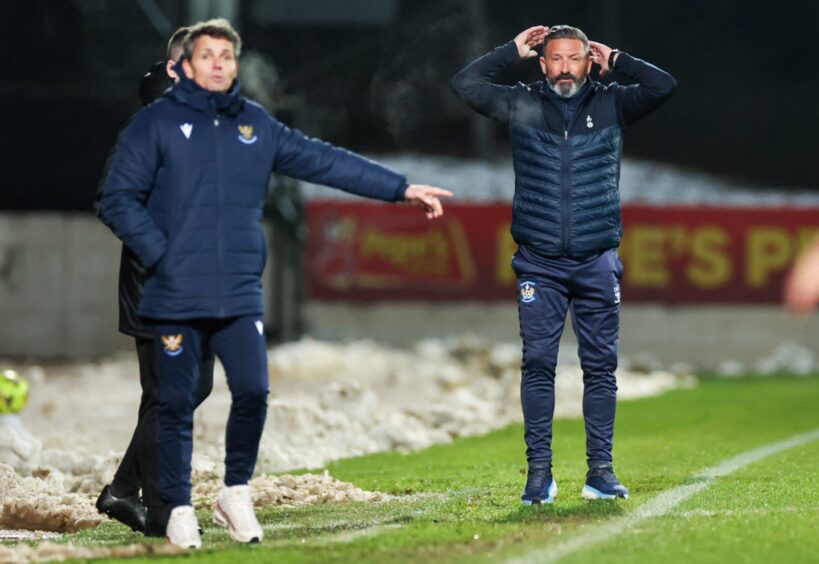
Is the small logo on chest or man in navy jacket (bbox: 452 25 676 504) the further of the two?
man in navy jacket (bbox: 452 25 676 504)

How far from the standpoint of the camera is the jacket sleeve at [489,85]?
7980mm

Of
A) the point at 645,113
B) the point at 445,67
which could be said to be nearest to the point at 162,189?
the point at 645,113

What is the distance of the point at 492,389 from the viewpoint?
16.5 m

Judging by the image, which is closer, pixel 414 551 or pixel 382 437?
pixel 414 551

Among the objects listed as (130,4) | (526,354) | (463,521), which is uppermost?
(130,4)

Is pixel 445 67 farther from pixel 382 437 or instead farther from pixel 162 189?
pixel 162 189

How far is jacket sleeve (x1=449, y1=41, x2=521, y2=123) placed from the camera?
7.98 meters

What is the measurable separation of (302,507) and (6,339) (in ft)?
49.0

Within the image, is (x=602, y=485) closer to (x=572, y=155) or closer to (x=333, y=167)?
(x=572, y=155)

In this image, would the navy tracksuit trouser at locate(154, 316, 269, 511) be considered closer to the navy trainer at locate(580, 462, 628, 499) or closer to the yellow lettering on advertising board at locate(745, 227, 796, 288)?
the navy trainer at locate(580, 462, 628, 499)

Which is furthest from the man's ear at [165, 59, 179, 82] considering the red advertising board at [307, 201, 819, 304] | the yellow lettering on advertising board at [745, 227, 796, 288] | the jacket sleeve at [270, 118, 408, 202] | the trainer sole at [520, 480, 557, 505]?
the yellow lettering on advertising board at [745, 227, 796, 288]

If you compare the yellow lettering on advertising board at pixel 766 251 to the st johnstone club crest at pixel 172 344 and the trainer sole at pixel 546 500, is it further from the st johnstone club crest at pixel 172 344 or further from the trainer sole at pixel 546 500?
the st johnstone club crest at pixel 172 344

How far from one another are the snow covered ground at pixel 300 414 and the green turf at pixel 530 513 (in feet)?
1.47

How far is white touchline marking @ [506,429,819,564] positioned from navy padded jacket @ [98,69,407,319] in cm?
156
